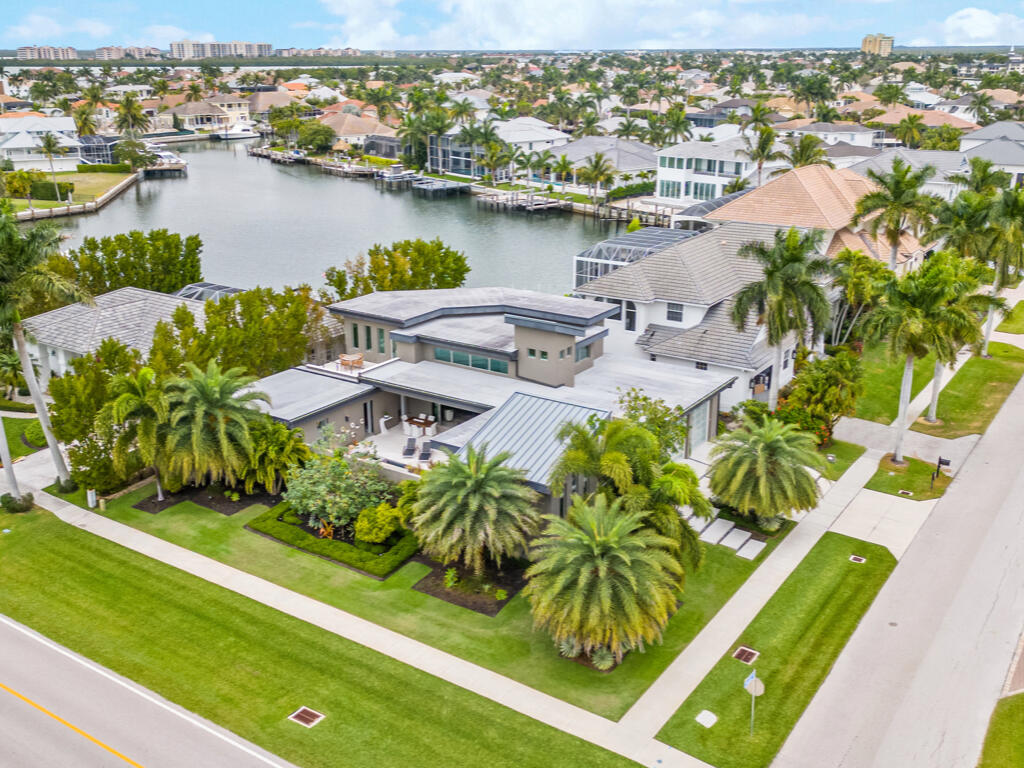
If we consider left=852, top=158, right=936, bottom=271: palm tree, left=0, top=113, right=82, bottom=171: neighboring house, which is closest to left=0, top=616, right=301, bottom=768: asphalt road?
left=852, top=158, right=936, bottom=271: palm tree

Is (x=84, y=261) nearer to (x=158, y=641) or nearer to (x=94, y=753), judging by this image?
(x=158, y=641)

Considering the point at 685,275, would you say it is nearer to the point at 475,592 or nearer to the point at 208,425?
the point at 475,592

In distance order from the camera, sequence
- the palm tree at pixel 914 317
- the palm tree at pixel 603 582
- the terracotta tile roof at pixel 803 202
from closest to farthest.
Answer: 1. the palm tree at pixel 603 582
2. the palm tree at pixel 914 317
3. the terracotta tile roof at pixel 803 202

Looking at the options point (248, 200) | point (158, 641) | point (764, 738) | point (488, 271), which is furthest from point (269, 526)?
point (248, 200)

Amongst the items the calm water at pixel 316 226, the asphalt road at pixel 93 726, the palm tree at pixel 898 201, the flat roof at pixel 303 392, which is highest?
the palm tree at pixel 898 201

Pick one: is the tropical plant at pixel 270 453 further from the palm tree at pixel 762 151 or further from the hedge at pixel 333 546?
the palm tree at pixel 762 151

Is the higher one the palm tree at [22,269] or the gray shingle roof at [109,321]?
the palm tree at [22,269]

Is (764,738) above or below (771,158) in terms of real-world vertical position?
below

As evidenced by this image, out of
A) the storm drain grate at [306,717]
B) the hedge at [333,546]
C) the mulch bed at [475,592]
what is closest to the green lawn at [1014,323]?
the mulch bed at [475,592]
